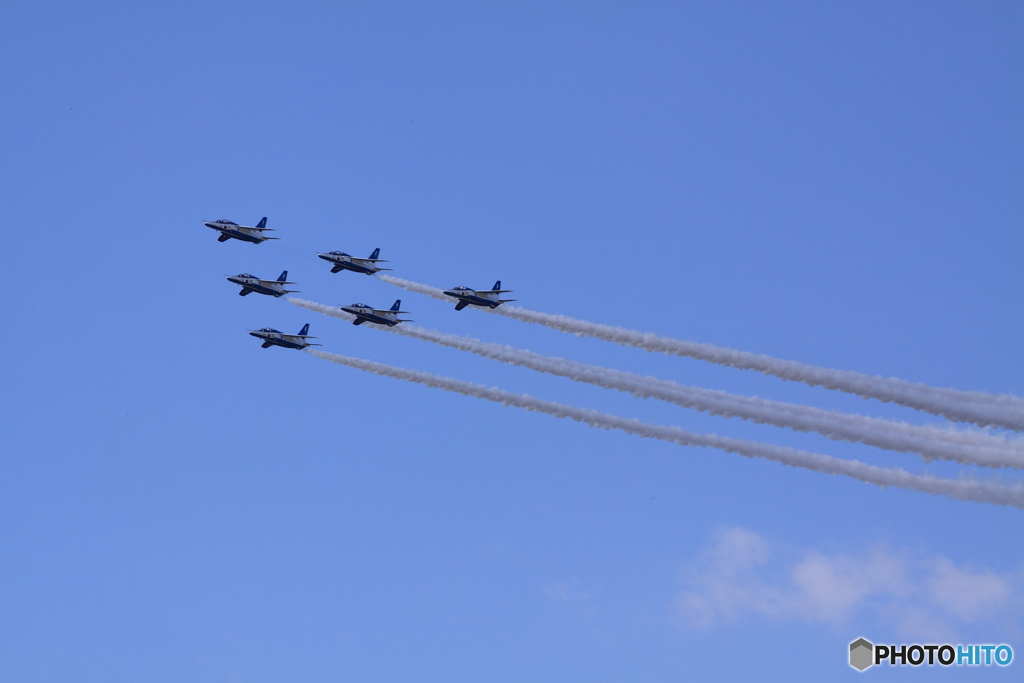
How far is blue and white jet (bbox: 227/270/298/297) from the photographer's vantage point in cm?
9638

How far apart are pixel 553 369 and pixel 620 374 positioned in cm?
525

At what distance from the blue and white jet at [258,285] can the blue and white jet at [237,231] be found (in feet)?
8.80

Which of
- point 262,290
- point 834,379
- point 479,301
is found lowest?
point 834,379

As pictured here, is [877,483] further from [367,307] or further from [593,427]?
[367,307]

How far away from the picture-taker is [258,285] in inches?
3794

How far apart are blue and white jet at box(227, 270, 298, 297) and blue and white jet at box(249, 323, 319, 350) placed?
2.75m

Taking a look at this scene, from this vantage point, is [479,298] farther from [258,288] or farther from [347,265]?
[258,288]

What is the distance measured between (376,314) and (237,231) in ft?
42.5

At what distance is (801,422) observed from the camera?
6994 cm

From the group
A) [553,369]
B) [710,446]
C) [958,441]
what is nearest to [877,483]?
[958,441]

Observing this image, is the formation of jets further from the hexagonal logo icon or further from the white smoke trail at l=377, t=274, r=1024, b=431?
the hexagonal logo icon

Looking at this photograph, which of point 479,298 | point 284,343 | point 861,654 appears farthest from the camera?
point 284,343

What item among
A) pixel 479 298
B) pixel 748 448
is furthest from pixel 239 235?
pixel 748 448

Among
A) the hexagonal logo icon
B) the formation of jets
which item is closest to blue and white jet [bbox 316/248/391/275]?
the formation of jets
